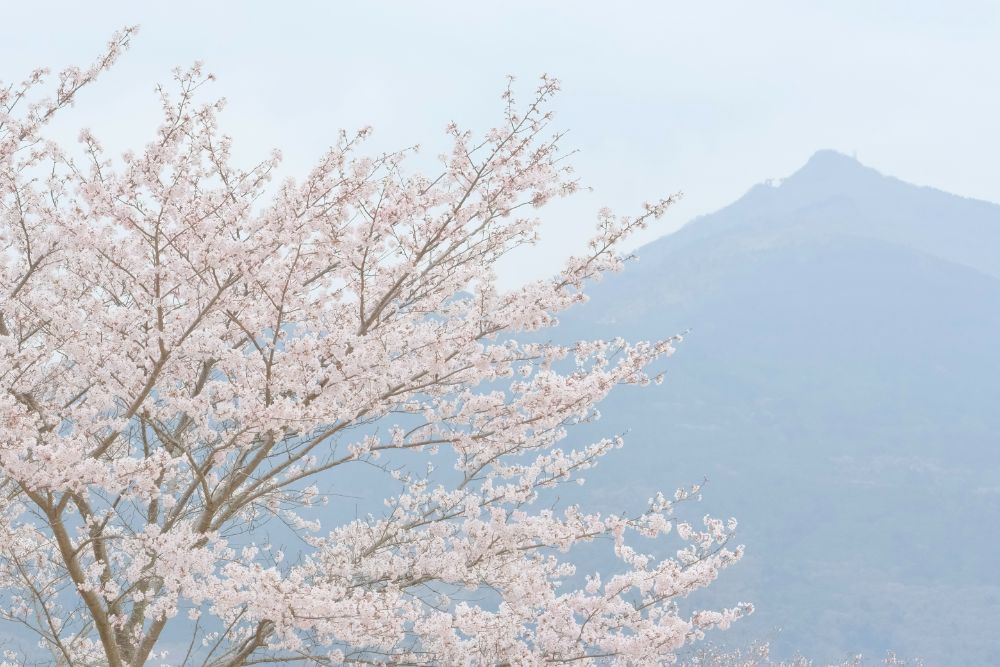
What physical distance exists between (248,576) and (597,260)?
2.85 metres

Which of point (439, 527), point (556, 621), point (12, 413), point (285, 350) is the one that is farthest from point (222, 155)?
point (556, 621)

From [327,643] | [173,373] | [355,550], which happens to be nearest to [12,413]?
[173,373]

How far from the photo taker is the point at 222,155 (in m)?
7.04

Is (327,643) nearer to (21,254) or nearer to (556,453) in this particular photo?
(556,453)

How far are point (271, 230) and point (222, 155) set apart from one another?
1.35 m

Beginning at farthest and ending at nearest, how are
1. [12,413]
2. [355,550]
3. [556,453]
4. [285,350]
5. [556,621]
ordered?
[355,550] < [556,453] < [556,621] < [285,350] < [12,413]

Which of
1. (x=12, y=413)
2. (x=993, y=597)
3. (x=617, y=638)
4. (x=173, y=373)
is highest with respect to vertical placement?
(x=993, y=597)

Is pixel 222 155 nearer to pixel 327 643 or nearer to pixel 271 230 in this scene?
pixel 271 230

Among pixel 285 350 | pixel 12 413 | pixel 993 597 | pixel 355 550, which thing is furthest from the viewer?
pixel 993 597

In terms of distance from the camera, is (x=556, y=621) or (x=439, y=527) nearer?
(x=556, y=621)

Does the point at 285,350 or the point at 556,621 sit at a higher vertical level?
the point at 285,350

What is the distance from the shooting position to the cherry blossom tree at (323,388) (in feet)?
18.8

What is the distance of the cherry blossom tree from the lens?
5.73 metres

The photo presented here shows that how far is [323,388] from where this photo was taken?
19.6 ft
